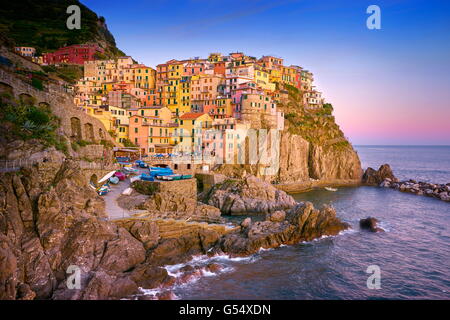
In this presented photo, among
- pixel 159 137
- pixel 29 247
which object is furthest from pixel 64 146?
pixel 159 137

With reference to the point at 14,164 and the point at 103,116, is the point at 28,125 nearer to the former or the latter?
the point at 14,164

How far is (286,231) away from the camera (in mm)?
30859

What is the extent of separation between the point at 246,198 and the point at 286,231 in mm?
12682

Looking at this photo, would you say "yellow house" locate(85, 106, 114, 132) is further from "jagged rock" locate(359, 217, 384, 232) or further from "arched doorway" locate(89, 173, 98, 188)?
"jagged rock" locate(359, 217, 384, 232)

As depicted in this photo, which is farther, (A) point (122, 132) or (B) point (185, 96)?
(B) point (185, 96)

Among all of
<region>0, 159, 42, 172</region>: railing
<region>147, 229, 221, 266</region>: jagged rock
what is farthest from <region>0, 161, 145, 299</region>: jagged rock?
<region>147, 229, 221, 266</region>: jagged rock

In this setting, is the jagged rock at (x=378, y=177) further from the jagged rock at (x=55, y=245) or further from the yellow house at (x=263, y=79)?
the jagged rock at (x=55, y=245)

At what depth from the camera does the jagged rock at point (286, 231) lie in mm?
27781

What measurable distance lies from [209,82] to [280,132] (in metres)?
20.5

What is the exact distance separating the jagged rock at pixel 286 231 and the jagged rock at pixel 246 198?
8.57m

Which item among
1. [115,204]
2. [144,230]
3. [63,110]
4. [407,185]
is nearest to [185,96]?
[63,110]

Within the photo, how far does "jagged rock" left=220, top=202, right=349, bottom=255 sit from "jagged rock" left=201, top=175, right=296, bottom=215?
857cm

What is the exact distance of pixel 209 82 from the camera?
7288 cm

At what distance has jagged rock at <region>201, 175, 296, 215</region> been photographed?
41750 millimetres
